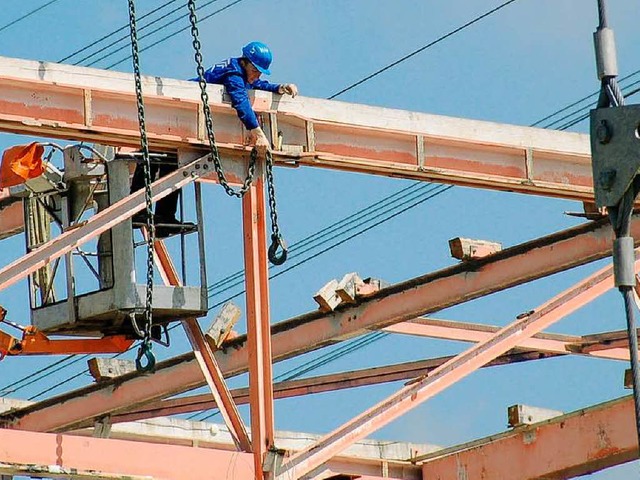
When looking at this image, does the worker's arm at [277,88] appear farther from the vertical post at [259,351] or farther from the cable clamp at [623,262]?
the cable clamp at [623,262]

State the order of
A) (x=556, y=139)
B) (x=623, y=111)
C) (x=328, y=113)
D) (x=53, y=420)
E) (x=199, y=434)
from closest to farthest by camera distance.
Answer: (x=623, y=111)
(x=328, y=113)
(x=556, y=139)
(x=53, y=420)
(x=199, y=434)

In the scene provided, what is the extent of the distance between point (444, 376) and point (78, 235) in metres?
4.11

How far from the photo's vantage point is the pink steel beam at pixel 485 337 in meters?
24.3

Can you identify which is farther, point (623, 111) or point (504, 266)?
point (504, 266)

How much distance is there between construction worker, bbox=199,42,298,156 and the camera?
1877cm

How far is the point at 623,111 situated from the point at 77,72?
29.1ft

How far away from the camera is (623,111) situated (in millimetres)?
9859

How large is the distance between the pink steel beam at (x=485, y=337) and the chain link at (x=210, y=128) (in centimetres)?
562

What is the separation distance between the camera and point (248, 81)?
19281 millimetres

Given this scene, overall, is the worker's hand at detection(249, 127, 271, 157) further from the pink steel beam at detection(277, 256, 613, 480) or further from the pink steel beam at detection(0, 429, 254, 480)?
the pink steel beam at detection(0, 429, 254, 480)

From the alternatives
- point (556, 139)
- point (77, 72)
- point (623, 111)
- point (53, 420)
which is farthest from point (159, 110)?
point (623, 111)

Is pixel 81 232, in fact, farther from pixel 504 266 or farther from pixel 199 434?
pixel 199 434

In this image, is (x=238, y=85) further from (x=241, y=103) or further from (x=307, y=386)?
(x=307, y=386)

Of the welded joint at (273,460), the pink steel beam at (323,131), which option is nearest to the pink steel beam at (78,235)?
→ the pink steel beam at (323,131)
